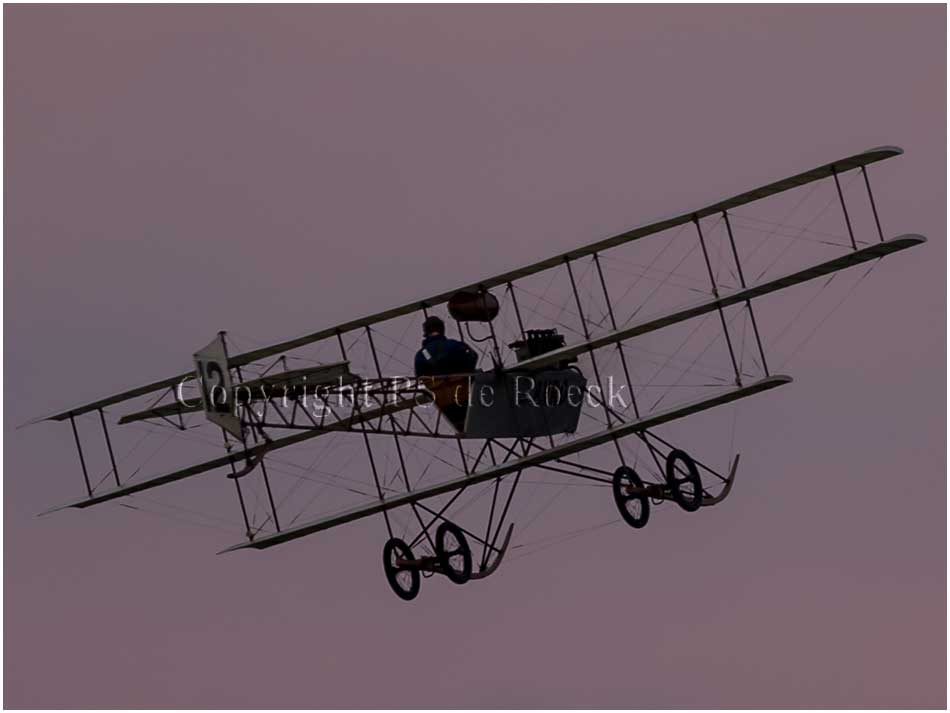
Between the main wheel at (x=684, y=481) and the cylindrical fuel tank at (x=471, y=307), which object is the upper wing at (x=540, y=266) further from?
the main wheel at (x=684, y=481)

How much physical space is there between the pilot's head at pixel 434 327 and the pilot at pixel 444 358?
0.29 feet

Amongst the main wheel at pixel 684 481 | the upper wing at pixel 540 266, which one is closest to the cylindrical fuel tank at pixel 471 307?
the upper wing at pixel 540 266

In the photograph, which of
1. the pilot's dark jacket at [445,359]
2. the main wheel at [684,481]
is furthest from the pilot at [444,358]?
the main wheel at [684,481]

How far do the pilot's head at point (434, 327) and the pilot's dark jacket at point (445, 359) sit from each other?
9.8 inches

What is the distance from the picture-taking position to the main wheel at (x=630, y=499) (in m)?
43.1

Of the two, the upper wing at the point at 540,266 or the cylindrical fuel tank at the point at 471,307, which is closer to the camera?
the upper wing at the point at 540,266

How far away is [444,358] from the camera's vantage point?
4334 centimetres

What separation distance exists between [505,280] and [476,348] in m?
1.26

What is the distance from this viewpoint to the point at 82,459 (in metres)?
45.2

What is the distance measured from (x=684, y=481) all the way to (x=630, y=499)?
0.92m

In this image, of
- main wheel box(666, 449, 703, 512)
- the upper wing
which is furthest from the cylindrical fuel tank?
main wheel box(666, 449, 703, 512)

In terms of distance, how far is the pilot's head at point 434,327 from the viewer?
1722 inches

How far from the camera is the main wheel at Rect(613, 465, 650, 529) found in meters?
43.1

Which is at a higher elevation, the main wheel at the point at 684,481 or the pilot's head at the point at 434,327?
the pilot's head at the point at 434,327
